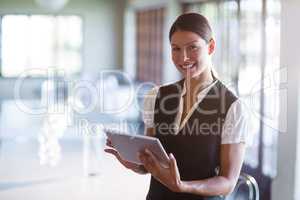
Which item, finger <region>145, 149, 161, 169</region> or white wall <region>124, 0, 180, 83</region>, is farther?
white wall <region>124, 0, 180, 83</region>

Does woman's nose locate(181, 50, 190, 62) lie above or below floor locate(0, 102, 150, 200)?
above

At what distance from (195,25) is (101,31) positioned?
6647 millimetres

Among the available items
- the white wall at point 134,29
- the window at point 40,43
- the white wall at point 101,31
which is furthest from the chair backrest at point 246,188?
the white wall at point 101,31

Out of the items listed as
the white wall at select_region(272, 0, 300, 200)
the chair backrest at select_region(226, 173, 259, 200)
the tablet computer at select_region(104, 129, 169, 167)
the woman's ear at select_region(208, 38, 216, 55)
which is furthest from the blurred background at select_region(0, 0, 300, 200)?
the tablet computer at select_region(104, 129, 169, 167)

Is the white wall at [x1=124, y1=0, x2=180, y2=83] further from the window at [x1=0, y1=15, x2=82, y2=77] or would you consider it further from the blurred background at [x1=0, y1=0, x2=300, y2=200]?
the window at [x1=0, y1=15, x2=82, y2=77]

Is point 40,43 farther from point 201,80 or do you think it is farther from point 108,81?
point 201,80

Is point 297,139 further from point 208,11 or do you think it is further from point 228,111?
point 208,11

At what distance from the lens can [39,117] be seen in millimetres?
5695

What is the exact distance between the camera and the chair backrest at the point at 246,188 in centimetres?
169

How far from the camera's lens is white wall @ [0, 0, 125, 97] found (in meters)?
7.53

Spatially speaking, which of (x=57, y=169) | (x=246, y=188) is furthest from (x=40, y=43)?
(x=246, y=188)

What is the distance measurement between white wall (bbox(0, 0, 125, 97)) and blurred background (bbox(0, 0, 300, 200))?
17 mm

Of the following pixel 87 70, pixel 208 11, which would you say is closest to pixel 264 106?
pixel 208 11

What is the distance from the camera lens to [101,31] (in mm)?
7645
